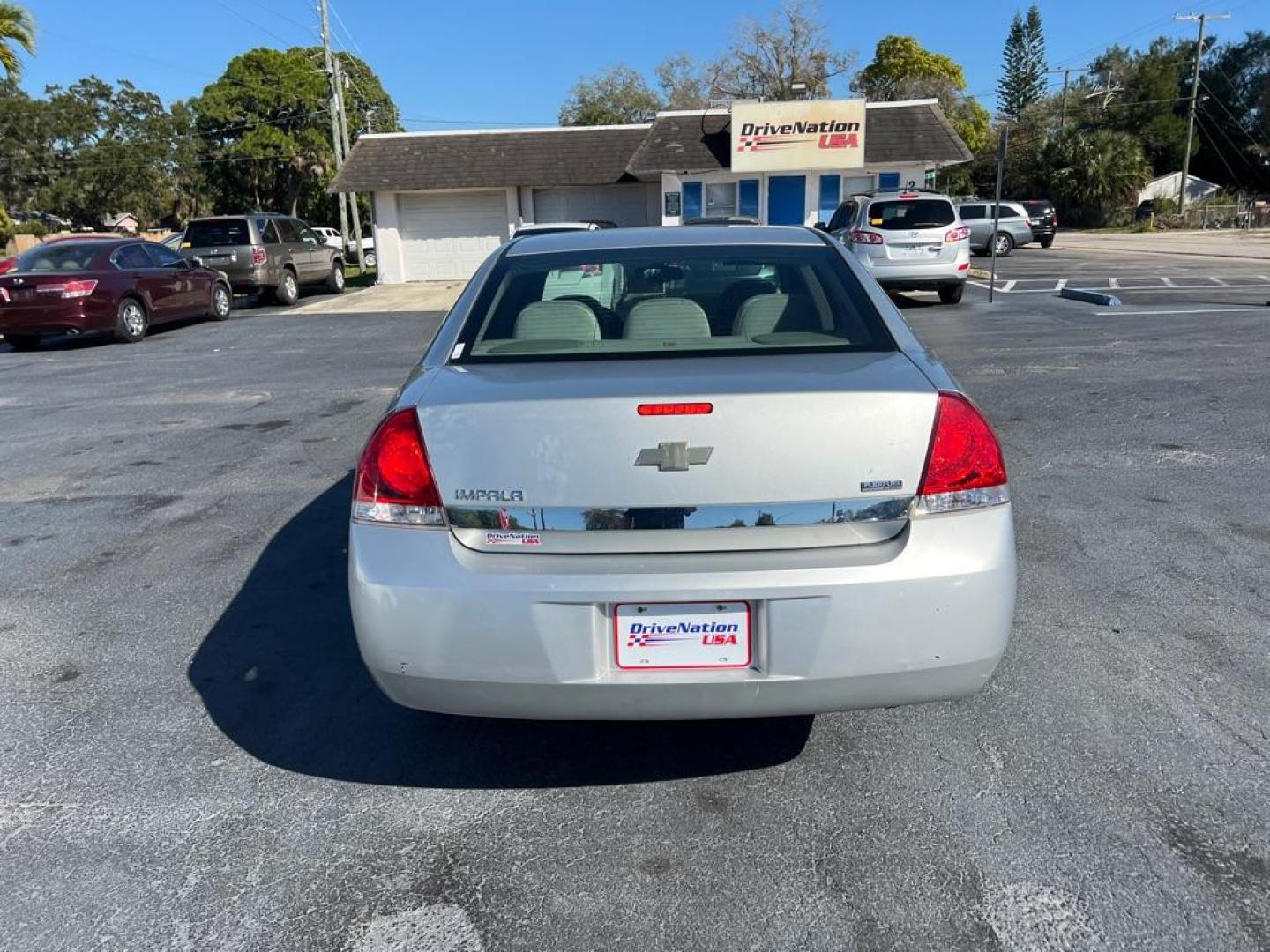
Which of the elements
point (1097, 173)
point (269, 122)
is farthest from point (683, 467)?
point (269, 122)

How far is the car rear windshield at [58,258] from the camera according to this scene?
46.4 feet

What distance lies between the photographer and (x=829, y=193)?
89.4ft

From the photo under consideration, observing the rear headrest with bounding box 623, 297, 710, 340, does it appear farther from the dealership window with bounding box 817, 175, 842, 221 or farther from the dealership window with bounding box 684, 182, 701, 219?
the dealership window with bounding box 817, 175, 842, 221

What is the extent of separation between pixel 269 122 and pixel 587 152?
29.8m

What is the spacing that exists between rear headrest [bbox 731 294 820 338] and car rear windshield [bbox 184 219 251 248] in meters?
18.6

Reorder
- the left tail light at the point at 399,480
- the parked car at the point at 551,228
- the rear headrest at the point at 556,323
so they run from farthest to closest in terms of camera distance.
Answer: the parked car at the point at 551,228 < the rear headrest at the point at 556,323 < the left tail light at the point at 399,480

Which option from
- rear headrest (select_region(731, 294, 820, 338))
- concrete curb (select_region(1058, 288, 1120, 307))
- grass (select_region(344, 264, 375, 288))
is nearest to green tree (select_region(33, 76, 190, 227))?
grass (select_region(344, 264, 375, 288))

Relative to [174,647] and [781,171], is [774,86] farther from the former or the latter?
[174,647]

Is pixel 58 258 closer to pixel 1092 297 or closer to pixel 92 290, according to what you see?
pixel 92 290

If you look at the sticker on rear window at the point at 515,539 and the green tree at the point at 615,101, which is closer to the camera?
the sticker on rear window at the point at 515,539

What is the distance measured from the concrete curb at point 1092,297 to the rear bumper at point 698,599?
14.2 meters

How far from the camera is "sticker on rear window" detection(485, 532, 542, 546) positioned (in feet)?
8.44

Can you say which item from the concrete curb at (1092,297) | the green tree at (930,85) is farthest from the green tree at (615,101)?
the concrete curb at (1092,297)

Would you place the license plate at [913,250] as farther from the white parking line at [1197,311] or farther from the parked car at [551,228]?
the parked car at [551,228]
